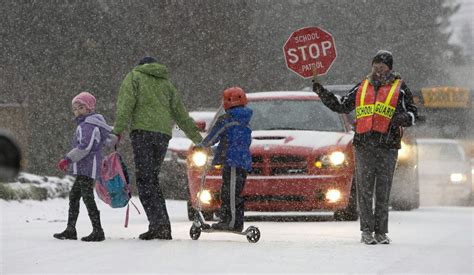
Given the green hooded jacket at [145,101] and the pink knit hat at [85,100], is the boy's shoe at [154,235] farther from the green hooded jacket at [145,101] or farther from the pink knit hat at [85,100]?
the pink knit hat at [85,100]

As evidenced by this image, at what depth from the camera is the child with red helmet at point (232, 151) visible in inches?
403

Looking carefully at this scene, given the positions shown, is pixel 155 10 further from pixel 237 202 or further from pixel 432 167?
pixel 237 202

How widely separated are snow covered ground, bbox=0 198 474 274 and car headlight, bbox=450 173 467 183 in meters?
10.0

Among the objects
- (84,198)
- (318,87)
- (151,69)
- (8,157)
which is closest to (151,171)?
(84,198)

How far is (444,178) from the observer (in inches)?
910

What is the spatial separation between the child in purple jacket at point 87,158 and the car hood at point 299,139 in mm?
3314

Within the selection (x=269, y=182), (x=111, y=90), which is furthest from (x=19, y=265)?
(x=111, y=90)

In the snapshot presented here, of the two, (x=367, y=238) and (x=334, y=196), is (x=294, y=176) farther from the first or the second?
(x=367, y=238)

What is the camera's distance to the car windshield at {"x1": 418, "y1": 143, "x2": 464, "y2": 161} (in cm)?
2362

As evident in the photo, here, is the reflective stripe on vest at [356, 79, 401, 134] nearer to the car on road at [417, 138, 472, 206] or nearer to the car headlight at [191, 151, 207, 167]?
the car headlight at [191, 151, 207, 167]

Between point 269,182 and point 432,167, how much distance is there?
10.8 meters

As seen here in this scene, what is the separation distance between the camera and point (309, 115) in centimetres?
1448

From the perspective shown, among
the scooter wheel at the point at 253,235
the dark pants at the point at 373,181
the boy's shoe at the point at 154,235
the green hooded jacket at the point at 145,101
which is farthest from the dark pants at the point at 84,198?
the dark pants at the point at 373,181

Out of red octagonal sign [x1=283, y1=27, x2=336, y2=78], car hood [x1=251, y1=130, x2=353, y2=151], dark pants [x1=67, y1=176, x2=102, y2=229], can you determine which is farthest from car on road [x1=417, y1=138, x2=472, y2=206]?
dark pants [x1=67, y1=176, x2=102, y2=229]
